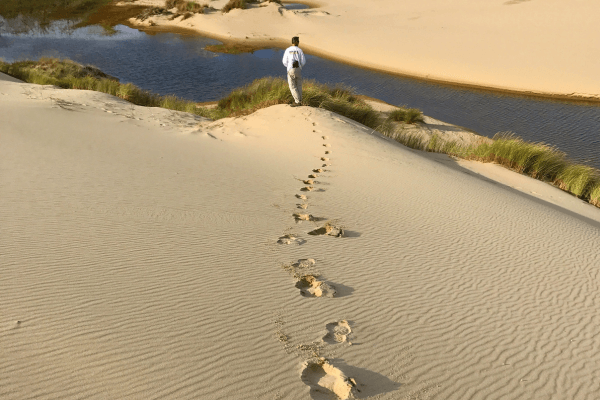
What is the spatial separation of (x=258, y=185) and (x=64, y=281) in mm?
3309

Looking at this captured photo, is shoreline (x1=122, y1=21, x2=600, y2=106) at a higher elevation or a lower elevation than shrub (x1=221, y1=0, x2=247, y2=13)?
lower

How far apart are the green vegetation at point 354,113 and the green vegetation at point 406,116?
0.50ft

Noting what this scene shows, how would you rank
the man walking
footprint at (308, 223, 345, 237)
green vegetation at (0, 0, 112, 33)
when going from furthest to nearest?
green vegetation at (0, 0, 112, 33), the man walking, footprint at (308, 223, 345, 237)

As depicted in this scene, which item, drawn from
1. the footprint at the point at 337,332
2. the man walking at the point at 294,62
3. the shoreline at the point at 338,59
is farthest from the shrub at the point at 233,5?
the footprint at the point at 337,332

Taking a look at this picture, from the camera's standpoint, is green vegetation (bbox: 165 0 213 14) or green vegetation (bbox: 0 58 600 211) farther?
green vegetation (bbox: 165 0 213 14)

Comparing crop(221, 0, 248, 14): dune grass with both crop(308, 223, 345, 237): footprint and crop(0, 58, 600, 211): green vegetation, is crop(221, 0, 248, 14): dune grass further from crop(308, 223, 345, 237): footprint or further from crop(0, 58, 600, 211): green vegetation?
crop(308, 223, 345, 237): footprint

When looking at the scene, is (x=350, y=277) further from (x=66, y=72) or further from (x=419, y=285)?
(x=66, y=72)

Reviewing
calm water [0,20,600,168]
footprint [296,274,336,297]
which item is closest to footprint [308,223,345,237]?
footprint [296,274,336,297]

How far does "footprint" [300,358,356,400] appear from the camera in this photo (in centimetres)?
213

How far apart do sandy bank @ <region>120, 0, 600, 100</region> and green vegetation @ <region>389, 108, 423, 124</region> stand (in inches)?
316

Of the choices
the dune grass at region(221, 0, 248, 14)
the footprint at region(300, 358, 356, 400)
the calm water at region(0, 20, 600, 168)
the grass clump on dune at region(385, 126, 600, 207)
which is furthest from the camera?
the dune grass at region(221, 0, 248, 14)

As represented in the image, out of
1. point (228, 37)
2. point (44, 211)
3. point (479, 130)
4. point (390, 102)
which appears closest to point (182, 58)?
point (228, 37)

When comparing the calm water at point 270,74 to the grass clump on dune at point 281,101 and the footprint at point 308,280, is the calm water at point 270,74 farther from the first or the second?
the footprint at point 308,280

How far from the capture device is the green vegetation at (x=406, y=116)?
12414 mm
